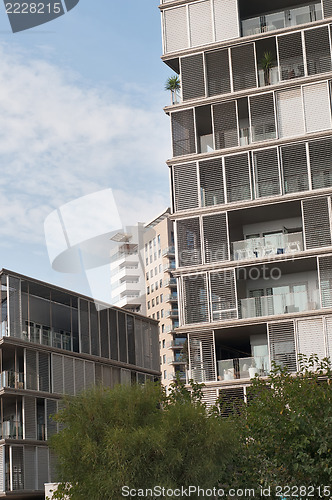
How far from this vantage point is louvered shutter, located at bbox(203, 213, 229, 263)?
125ft

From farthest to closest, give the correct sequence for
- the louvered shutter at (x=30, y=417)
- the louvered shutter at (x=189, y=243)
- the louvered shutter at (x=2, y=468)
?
the louvered shutter at (x=30, y=417) < the louvered shutter at (x=2, y=468) < the louvered shutter at (x=189, y=243)

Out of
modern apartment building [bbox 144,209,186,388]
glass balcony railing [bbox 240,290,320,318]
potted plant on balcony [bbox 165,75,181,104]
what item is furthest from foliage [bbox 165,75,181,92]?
modern apartment building [bbox 144,209,186,388]

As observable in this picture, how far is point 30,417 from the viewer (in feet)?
157

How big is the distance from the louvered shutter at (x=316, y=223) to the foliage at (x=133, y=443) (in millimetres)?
14996

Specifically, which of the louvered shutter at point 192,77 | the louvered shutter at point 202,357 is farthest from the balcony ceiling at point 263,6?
the louvered shutter at point 202,357

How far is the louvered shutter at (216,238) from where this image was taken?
38250 mm

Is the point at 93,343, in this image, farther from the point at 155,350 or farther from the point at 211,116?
the point at 211,116

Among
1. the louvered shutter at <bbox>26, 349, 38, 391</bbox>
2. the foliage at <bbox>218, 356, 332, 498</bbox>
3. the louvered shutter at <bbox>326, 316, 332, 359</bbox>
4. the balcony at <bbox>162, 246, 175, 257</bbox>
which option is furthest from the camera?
the balcony at <bbox>162, 246, 175, 257</bbox>

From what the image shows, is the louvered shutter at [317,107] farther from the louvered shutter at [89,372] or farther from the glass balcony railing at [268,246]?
the louvered shutter at [89,372]

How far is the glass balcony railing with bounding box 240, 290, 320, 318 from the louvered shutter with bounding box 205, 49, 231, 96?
400 inches

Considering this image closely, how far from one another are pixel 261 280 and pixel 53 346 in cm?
1612

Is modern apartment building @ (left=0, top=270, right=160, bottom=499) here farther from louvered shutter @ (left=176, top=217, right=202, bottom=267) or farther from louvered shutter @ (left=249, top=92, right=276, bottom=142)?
louvered shutter @ (left=249, top=92, right=276, bottom=142)

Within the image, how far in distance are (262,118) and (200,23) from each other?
5.99m

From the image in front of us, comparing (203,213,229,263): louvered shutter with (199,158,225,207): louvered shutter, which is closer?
(203,213,229,263): louvered shutter
